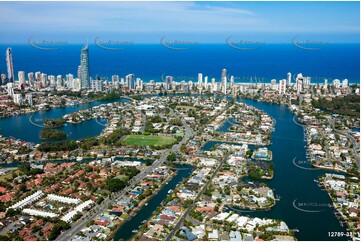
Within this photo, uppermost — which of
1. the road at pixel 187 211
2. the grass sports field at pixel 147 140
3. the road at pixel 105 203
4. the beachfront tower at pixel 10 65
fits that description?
the beachfront tower at pixel 10 65

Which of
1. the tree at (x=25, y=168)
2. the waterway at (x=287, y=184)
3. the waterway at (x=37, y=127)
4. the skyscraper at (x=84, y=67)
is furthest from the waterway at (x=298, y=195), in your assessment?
the skyscraper at (x=84, y=67)

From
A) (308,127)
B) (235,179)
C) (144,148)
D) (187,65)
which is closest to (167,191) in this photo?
(235,179)

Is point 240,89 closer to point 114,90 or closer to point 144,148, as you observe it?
point 114,90

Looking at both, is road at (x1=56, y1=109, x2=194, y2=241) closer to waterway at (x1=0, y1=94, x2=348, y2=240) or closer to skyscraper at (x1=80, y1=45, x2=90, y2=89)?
waterway at (x1=0, y1=94, x2=348, y2=240)

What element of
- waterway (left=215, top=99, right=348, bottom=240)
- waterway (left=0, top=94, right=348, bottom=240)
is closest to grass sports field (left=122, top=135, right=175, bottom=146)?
waterway (left=0, top=94, right=348, bottom=240)

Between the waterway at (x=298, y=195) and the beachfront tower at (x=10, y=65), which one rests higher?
the beachfront tower at (x=10, y=65)

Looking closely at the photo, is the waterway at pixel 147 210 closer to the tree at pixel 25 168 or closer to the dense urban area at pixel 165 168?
the dense urban area at pixel 165 168

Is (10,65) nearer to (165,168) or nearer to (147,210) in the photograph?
(165,168)
